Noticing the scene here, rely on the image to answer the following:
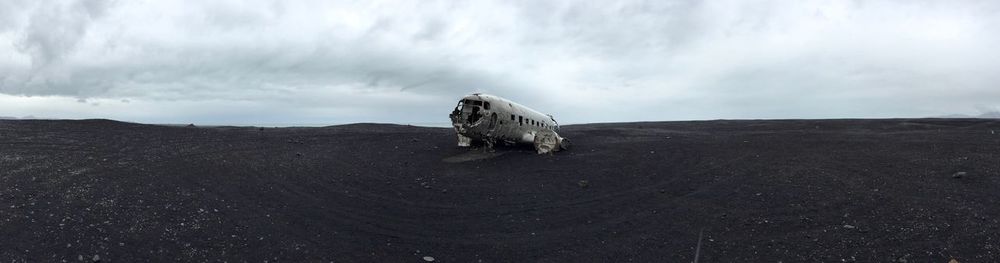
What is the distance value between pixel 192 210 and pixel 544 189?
38.8 feet

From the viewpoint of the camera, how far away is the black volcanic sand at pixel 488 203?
1223 centimetres

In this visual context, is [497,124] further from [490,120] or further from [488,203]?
[488,203]

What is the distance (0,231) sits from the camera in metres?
11.9

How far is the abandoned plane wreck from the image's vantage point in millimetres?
26797

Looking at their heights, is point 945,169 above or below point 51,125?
below

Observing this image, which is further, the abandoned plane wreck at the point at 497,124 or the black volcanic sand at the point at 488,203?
the abandoned plane wreck at the point at 497,124

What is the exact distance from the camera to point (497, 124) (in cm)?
2716

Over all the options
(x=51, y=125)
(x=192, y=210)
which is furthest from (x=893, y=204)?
(x=51, y=125)

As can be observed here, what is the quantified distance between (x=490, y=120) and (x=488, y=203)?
32.9ft

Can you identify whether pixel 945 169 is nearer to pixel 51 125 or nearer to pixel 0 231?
pixel 0 231

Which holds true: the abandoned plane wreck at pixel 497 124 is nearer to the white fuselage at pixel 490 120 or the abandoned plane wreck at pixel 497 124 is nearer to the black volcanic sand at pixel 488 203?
the white fuselage at pixel 490 120

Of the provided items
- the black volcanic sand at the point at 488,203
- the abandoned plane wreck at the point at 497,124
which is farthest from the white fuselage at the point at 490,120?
the black volcanic sand at the point at 488,203

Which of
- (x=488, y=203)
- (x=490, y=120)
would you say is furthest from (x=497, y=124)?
(x=488, y=203)

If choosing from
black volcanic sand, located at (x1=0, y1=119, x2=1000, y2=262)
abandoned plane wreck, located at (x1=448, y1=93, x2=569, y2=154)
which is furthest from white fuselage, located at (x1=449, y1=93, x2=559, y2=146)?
black volcanic sand, located at (x1=0, y1=119, x2=1000, y2=262)
